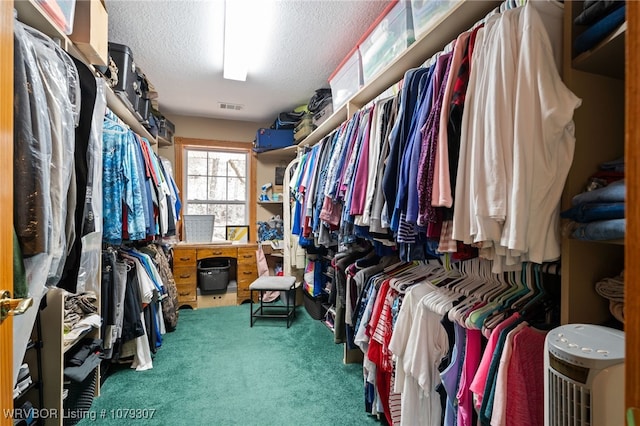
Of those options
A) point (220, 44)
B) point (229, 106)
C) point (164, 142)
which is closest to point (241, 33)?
point (220, 44)

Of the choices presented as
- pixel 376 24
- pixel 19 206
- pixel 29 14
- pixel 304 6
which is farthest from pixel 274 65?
pixel 19 206

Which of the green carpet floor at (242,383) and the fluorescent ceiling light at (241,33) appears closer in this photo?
the green carpet floor at (242,383)

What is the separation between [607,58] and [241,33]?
202cm

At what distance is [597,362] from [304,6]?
211 cm

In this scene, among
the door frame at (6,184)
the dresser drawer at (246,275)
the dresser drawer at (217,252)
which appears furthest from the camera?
the dresser drawer at (246,275)

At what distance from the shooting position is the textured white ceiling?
5.89ft

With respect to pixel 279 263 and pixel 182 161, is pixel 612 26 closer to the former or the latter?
pixel 279 263

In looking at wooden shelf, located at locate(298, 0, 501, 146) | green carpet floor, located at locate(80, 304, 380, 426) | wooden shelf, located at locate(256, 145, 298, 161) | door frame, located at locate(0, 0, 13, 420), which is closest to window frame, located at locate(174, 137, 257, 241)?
wooden shelf, located at locate(256, 145, 298, 161)

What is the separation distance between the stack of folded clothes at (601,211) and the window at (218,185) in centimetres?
394

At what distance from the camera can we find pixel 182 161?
3.86 m

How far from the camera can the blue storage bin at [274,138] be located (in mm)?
3676

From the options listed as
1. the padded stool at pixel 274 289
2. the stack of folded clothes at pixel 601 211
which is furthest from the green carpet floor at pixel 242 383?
the stack of folded clothes at pixel 601 211

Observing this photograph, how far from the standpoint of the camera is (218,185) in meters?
4.15

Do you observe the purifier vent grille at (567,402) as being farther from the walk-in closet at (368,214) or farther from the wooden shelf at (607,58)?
the wooden shelf at (607,58)
